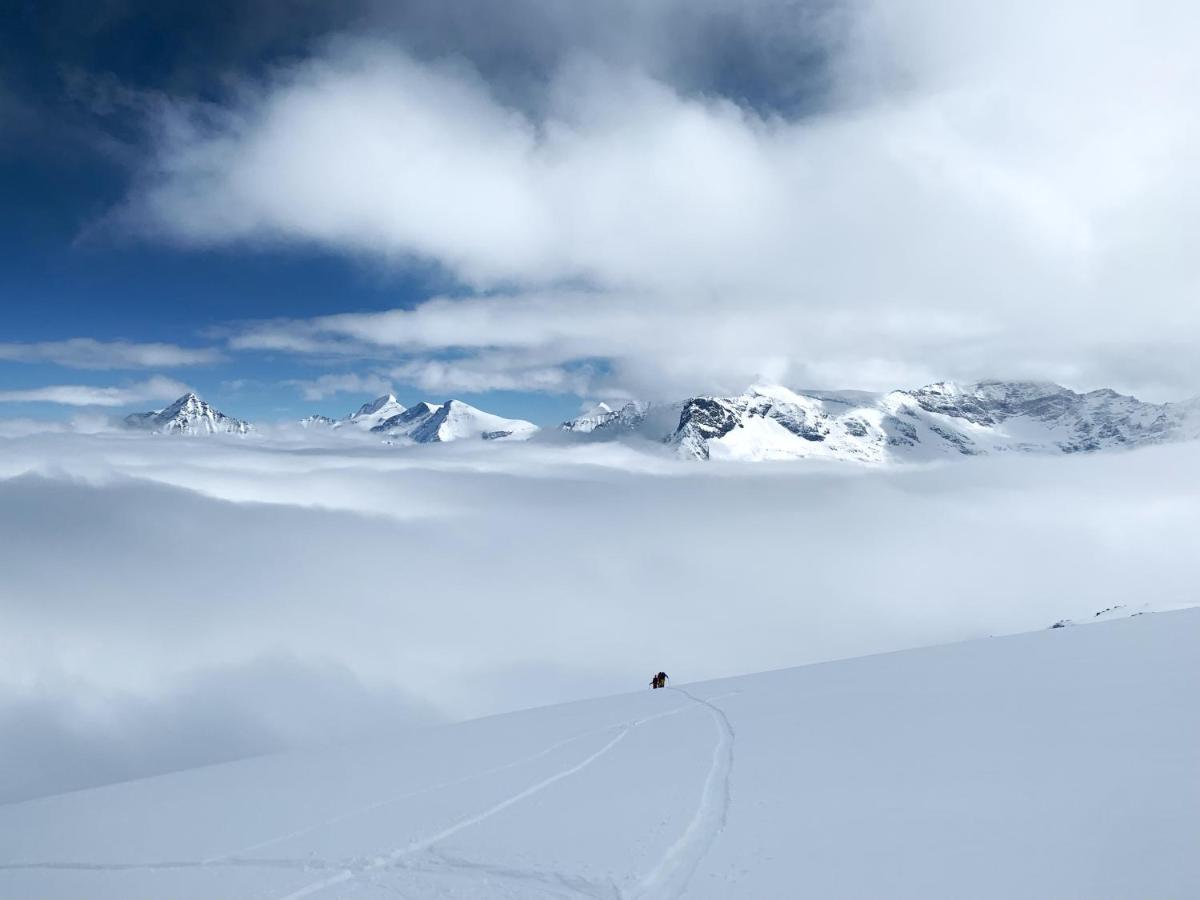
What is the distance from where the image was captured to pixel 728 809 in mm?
11102

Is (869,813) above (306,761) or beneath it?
above

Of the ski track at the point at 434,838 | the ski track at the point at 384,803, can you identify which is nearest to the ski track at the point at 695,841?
the ski track at the point at 434,838

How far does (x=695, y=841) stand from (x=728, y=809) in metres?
1.42

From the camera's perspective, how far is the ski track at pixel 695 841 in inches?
337

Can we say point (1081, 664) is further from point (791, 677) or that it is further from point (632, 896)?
point (632, 896)

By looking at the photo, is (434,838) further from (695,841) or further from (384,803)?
(695,841)

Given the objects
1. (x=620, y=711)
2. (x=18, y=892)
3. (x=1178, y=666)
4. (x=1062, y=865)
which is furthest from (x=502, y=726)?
(x=1178, y=666)

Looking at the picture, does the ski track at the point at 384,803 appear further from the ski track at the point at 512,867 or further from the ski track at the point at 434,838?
the ski track at the point at 434,838

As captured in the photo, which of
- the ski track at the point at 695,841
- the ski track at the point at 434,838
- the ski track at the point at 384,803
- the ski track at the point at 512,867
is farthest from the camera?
the ski track at the point at 384,803

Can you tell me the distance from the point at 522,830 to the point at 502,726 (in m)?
12.4

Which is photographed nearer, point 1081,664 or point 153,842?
point 153,842

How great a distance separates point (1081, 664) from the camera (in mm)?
20000

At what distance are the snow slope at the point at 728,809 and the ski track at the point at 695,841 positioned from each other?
1.8 inches

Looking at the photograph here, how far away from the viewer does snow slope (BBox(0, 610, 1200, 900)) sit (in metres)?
8.22
